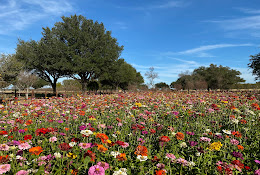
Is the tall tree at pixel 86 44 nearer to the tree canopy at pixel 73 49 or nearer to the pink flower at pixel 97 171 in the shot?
the tree canopy at pixel 73 49

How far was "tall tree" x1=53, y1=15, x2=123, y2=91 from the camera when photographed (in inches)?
1096

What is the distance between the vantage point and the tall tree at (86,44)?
27828 millimetres

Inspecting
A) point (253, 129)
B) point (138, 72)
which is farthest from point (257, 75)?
point (138, 72)

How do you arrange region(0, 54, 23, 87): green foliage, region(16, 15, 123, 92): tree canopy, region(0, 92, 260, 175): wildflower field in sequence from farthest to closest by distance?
region(16, 15, 123, 92): tree canopy, region(0, 54, 23, 87): green foliage, region(0, 92, 260, 175): wildflower field

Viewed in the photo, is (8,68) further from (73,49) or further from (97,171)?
(97,171)

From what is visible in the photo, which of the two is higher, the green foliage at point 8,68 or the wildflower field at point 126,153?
the green foliage at point 8,68

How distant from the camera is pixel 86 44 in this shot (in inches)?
1123

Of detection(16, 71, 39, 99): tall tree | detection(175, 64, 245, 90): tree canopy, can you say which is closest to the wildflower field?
detection(16, 71, 39, 99): tall tree

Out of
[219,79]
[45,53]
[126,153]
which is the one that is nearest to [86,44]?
[45,53]

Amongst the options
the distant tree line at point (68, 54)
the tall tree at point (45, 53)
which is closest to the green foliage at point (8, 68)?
the distant tree line at point (68, 54)

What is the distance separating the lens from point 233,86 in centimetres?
5350

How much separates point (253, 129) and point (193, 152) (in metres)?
2.63

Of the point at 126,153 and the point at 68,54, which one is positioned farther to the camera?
the point at 68,54

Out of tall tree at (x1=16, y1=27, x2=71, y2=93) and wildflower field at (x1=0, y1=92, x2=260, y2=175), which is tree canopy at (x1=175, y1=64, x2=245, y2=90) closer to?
tall tree at (x1=16, y1=27, x2=71, y2=93)
